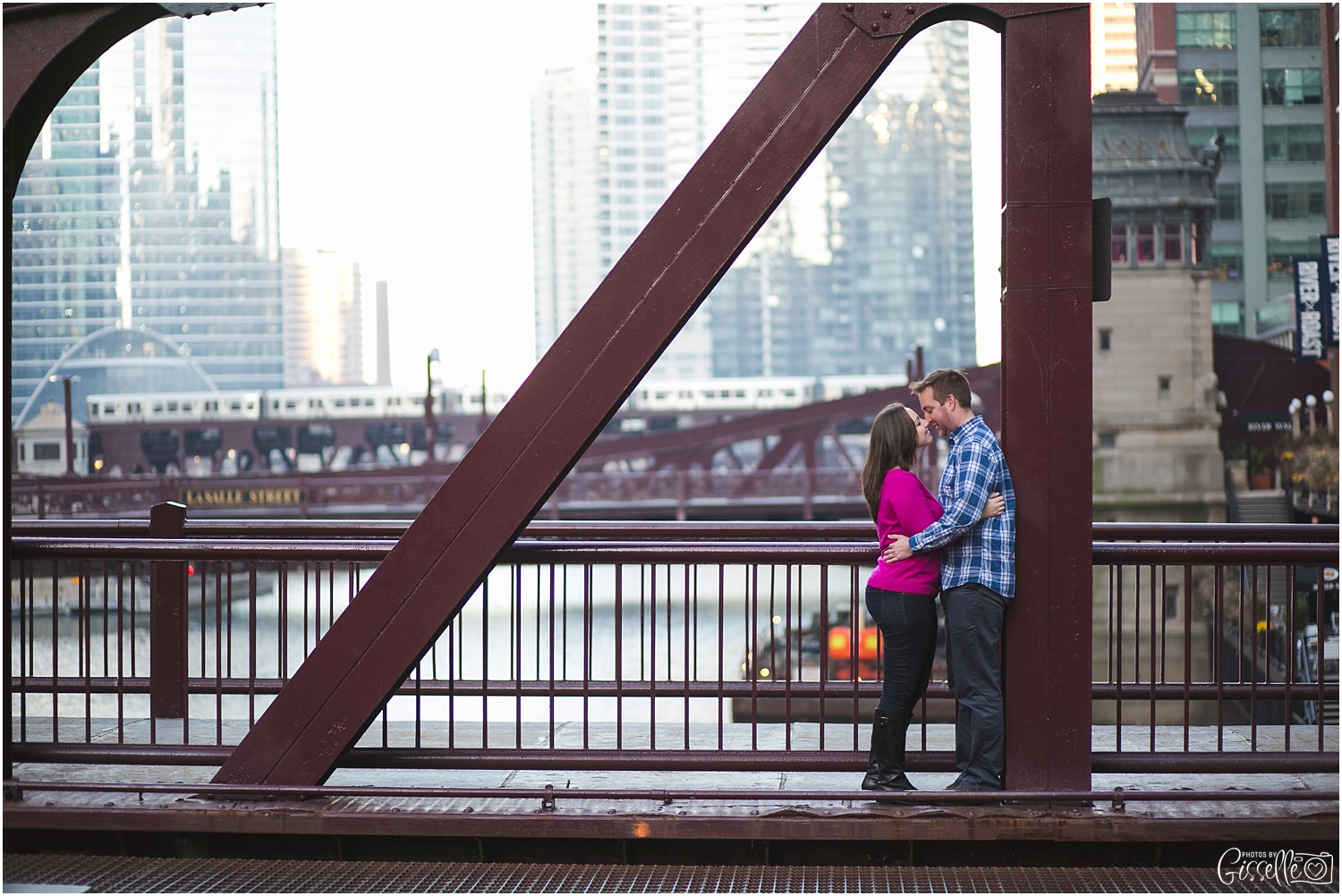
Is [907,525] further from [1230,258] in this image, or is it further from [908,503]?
[1230,258]

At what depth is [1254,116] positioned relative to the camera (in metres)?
80.1

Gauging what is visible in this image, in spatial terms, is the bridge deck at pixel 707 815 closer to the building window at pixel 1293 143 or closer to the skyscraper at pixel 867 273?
the building window at pixel 1293 143

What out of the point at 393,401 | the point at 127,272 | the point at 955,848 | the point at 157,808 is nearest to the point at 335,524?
the point at 157,808

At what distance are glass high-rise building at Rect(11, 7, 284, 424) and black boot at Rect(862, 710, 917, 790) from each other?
564 feet

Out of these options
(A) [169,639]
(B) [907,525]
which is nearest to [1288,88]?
(B) [907,525]

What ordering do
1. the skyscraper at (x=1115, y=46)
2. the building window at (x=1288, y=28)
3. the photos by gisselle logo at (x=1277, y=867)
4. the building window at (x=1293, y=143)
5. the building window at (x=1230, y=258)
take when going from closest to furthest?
the photos by gisselle logo at (x=1277, y=867) < the building window at (x=1288, y=28) < the building window at (x=1293, y=143) < the building window at (x=1230, y=258) < the skyscraper at (x=1115, y=46)

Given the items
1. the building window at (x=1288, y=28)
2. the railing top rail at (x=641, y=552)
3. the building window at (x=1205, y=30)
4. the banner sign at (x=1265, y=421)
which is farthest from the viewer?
the building window at (x=1205, y=30)

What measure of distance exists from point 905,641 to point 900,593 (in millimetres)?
203

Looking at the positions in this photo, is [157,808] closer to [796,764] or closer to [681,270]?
[796,764]

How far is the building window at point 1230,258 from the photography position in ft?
271

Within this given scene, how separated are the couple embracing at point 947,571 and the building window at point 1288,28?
8582 centimetres

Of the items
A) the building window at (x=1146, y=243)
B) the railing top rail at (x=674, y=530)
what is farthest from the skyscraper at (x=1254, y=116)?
the railing top rail at (x=674, y=530)

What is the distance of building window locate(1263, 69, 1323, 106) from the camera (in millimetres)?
79625

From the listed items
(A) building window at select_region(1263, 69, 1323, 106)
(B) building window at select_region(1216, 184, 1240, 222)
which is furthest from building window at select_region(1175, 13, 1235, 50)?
(B) building window at select_region(1216, 184, 1240, 222)
